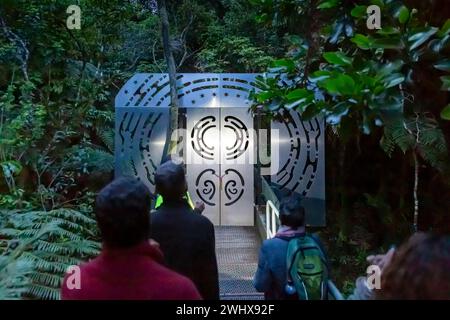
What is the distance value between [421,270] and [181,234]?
134 centimetres

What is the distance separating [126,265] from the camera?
5.44 feet

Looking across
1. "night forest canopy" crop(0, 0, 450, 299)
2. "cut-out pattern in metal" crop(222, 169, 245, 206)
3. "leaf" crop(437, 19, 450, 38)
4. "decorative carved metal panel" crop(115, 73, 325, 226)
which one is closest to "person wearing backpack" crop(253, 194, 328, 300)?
"night forest canopy" crop(0, 0, 450, 299)

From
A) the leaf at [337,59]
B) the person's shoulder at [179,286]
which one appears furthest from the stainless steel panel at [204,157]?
the person's shoulder at [179,286]

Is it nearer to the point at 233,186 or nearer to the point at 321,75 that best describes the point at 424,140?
the point at 233,186

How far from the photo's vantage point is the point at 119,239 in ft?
5.53

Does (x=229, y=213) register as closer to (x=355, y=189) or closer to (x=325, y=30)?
(x=355, y=189)

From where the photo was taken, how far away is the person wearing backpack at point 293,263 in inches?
98.9

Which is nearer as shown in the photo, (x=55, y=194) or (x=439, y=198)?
(x=55, y=194)

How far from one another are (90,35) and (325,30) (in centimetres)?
546

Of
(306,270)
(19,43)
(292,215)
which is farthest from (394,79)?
(19,43)

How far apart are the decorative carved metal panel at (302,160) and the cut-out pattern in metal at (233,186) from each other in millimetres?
625

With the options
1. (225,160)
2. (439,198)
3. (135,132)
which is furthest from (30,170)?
(439,198)

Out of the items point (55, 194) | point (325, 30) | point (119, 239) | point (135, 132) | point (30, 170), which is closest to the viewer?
point (119, 239)
